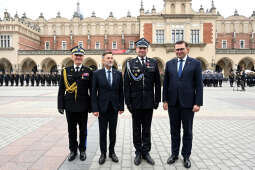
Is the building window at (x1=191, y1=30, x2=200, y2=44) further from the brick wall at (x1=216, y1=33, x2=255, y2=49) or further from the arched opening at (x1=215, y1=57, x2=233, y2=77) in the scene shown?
the brick wall at (x1=216, y1=33, x2=255, y2=49)

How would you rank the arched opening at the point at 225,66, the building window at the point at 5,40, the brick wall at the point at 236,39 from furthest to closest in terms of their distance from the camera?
1. the brick wall at the point at 236,39
2. the arched opening at the point at 225,66
3. the building window at the point at 5,40

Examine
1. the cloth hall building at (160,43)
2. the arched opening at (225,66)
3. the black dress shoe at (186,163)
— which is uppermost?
the cloth hall building at (160,43)

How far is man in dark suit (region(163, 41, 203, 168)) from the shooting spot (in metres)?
3.49

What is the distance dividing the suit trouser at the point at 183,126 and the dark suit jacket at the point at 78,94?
1560mm

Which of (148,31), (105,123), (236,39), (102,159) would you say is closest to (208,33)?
(148,31)

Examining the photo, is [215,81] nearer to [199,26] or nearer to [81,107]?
[199,26]

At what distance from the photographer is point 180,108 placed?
3570mm

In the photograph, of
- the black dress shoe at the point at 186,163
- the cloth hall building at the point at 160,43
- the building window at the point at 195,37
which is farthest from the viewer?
the building window at the point at 195,37

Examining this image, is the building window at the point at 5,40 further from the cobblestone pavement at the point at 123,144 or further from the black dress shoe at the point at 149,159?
the black dress shoe at the point at 149,159

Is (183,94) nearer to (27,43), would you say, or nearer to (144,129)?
(144,129)

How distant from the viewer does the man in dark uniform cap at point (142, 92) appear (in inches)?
139

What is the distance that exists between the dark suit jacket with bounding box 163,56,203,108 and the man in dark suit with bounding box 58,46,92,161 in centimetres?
152

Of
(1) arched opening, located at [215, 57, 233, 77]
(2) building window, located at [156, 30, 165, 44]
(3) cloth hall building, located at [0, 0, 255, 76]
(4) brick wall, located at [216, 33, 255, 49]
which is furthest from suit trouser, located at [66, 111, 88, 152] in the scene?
(4) brick wall, located at [216, 33, 255, 49]

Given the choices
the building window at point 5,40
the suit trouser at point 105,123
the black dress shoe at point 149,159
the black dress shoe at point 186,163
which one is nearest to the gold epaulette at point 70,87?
the suit trouser at point 105,123
